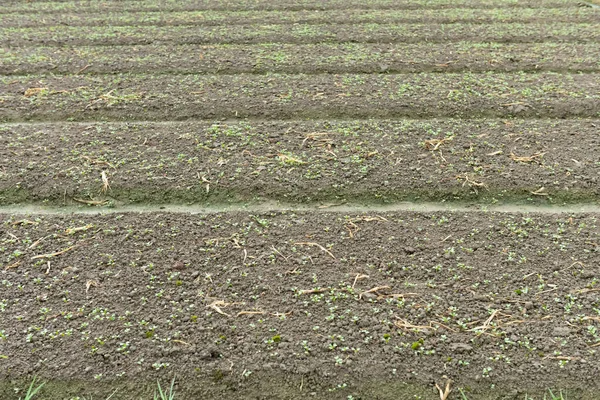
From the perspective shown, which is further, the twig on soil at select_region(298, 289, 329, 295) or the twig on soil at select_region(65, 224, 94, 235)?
the twig on soil at select_region(65, 224, 94, 235)

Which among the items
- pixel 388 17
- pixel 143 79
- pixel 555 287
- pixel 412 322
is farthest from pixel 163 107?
pixel 388 17

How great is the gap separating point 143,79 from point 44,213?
1.76 metres

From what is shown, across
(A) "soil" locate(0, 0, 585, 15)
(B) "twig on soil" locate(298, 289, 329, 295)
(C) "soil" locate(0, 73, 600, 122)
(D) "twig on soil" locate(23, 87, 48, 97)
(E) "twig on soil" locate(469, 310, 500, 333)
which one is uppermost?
(A) "soil" locate(0, 0, 585, 15)

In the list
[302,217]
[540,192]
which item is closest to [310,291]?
[302,217]

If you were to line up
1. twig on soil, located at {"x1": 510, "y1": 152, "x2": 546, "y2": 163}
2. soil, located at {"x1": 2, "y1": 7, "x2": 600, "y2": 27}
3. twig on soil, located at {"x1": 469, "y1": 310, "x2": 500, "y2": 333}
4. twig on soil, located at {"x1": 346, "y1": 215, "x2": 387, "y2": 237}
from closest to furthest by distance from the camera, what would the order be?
twig on soil, located at {"x1": 469, "y1": 310, "x2": 500, "y2": 333} < twig on soil, located at {"x1": 346, "y1": 215, "x2": 387, "y2": 237} < twig on soil, located at {"x1": 510, "y1": 152, "x2": 546, "y2": 163} < soil, located at {"x1": 2, "y1": 7, "x2": 600, "y2": 27}

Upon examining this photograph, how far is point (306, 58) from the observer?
443cm

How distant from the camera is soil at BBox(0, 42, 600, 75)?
4.23 m

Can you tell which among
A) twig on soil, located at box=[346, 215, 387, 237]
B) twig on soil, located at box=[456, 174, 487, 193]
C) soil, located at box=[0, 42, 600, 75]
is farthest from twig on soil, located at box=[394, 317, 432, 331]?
soil, located at box=[0, 42, 600, 75]

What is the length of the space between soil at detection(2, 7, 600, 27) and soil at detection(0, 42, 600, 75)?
91cm

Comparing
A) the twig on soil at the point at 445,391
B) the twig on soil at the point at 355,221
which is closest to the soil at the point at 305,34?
the twig on soil at the point at 355,221

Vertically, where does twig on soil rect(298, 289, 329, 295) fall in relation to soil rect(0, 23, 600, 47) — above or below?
below

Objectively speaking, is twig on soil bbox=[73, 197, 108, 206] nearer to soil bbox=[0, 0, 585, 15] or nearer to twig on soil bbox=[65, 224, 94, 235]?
twig on soil bbox=[65, 224, 94, 235]

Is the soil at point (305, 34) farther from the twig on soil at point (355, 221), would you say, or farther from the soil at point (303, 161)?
the twig on soil at point (355, 221)

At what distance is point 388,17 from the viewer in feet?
18.5
